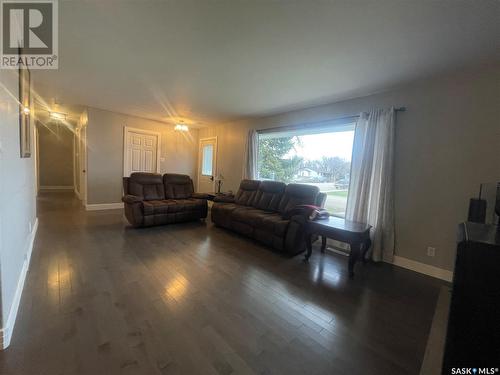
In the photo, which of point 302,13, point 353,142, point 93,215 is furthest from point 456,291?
point 93,215

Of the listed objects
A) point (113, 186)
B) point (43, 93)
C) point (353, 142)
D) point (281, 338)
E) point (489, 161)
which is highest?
point (43, 93)

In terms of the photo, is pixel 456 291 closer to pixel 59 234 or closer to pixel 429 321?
pixel 429 321

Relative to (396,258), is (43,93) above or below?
above

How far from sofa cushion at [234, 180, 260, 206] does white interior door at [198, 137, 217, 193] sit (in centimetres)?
175

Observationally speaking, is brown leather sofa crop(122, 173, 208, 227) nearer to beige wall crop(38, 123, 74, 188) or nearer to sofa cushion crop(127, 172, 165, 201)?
sofa cushion crop(127, 172, 165, 201)

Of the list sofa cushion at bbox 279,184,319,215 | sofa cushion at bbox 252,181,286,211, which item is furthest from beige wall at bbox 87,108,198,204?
sofa cushion at bbox 279,184,319,215

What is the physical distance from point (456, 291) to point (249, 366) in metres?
1.17

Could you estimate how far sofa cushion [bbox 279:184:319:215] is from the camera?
3.53 metres

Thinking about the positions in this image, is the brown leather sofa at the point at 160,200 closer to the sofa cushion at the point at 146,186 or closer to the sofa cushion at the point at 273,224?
the sofa cushion at the point at 146,186

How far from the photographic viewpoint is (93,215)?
15.0ft

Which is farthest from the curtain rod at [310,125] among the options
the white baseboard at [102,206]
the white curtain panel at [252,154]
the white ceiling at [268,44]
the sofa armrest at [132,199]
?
the white baseboard at [102,206]

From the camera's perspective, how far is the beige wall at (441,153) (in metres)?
2.32

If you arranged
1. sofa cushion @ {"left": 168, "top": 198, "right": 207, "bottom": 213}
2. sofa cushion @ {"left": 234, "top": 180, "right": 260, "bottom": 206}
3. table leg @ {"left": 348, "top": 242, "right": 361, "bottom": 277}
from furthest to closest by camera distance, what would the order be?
sofa cushion @ {"left": 234, "top": 180, "right": 260, "bottom": 206}, sofa cushion @ {"left": 168, "top": 198, "right": 207, "bottom": 213}, table leg @ {"left": 348, "top": 242, "right": 361, "bottom": 277}

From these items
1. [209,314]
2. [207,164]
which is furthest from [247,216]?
[207,164]
